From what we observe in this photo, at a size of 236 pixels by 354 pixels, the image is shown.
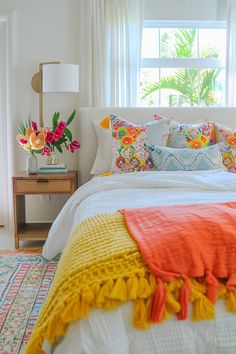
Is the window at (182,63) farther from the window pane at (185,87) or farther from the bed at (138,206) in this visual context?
the bed at (138,206)

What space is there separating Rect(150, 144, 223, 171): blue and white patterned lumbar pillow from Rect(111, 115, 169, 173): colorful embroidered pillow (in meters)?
0.12

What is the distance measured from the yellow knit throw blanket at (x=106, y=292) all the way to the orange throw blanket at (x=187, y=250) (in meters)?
0.02

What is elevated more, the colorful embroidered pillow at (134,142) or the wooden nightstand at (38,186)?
the colorful embroidered pillow at (134,142)

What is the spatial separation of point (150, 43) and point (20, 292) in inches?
98.9

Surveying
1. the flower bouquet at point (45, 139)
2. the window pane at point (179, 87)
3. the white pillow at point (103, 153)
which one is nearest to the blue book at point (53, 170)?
the flower bouquet at point (45, 139)

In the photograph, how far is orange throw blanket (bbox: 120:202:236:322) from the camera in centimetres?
125

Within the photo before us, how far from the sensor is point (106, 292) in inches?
47.3

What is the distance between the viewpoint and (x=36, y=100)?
3781mm

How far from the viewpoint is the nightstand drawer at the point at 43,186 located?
3.29 meters

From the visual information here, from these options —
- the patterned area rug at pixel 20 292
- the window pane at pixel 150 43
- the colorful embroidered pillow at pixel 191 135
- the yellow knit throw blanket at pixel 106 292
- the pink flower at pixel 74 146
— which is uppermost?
the window pane at pixel 150 43

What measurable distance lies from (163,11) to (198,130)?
4.17ft

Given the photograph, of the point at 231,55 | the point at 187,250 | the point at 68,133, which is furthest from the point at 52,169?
the point at 187,250

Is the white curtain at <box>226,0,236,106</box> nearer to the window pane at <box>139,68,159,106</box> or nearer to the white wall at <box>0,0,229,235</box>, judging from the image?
the white wall at <box>0,0,229,235</box>

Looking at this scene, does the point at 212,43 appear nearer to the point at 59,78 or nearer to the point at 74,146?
the point at 59,78
